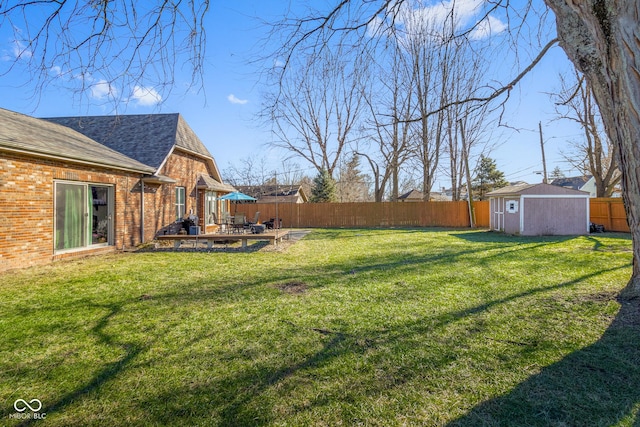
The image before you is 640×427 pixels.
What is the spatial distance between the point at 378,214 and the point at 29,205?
16.7 metres

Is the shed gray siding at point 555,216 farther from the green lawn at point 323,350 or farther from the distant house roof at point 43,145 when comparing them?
the distant house roof at point 43,145

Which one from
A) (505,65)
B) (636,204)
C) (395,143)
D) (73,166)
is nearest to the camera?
(636,204)

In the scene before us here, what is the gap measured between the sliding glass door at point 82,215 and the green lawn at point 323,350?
2280mm

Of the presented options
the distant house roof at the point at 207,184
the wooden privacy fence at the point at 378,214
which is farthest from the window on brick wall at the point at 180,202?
the wooden privacy fence at the point at 378,214

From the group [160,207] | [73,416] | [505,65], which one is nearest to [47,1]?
[73,416]

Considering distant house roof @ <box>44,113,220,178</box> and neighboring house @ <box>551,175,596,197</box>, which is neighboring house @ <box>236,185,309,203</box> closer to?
distant house roof @ <box>44,113,220,178</box>

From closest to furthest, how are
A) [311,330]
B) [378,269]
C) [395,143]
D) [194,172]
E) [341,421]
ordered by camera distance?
[341,421] < [311,330] < [378,269] < [194,172] < [395,143]

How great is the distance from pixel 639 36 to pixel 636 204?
1546mm

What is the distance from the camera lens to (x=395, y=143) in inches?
855

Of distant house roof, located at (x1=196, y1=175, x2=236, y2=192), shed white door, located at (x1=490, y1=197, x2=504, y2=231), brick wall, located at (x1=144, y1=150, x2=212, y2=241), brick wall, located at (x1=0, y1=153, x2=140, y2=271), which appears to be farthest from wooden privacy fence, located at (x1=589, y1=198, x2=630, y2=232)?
brick wall, located at (x1=0, y1=153, x2=140, y2=271)

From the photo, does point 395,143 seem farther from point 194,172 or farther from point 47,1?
point 47,1

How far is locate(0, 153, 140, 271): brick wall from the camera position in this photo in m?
6.56

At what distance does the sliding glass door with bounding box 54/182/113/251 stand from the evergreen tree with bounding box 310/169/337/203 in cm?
1794
